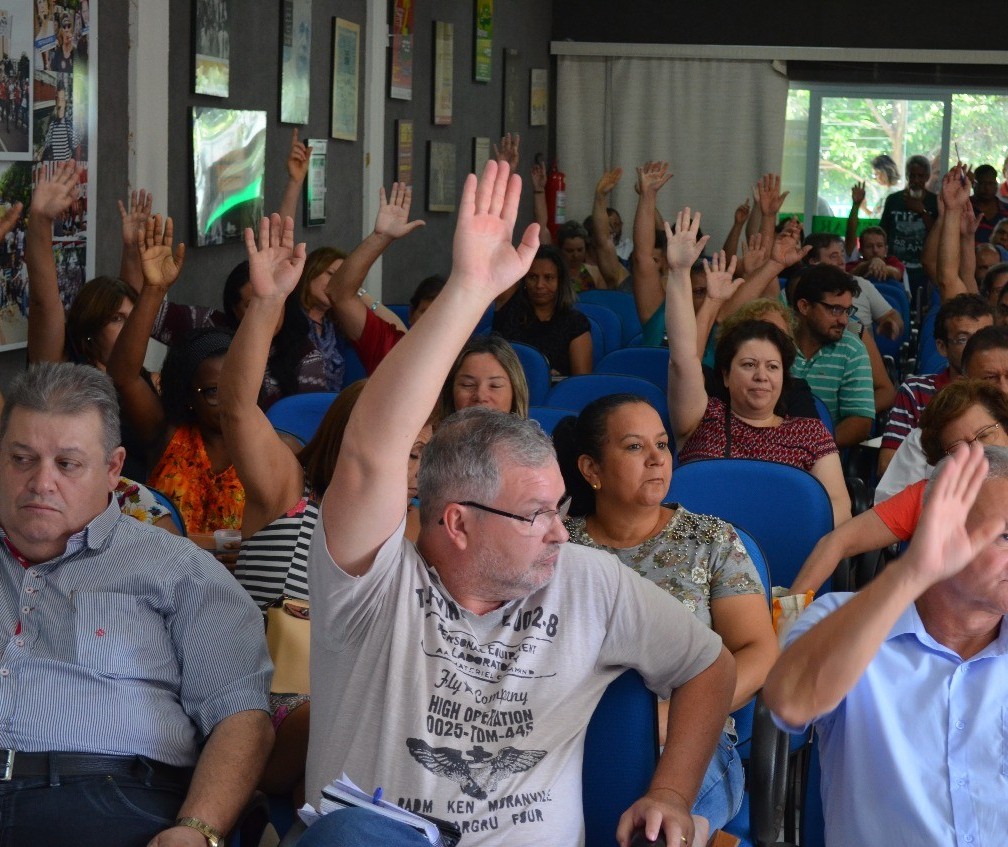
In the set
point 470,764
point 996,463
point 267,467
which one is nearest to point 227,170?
point 267,467

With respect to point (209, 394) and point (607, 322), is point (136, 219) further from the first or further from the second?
point (607, 322)

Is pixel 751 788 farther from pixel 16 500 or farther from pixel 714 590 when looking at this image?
pixel 16 500

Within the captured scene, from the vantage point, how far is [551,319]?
21.0 ft

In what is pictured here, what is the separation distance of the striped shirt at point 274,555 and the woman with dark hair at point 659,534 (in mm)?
586

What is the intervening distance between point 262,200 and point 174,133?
3.55 feet

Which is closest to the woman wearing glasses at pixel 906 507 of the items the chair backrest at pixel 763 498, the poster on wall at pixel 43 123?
the chair backrest at pixel 763 498

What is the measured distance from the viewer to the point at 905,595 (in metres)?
1.70

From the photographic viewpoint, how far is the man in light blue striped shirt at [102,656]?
2.18m

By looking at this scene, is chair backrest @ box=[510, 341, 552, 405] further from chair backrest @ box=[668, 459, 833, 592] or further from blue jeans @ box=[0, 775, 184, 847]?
blue jeans @ box=[0, 775, 184, 847]

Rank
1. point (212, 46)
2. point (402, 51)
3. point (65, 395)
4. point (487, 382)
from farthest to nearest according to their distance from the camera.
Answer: point (402, 51) → point (212, 46) → point (487, 382) → point (65, 395)

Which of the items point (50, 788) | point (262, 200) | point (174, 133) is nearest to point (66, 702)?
point (50, 788)

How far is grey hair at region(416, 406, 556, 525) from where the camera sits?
2031 millimetres

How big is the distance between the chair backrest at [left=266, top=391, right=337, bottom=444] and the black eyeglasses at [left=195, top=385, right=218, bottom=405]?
2.80 feet

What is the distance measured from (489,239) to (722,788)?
114cm
